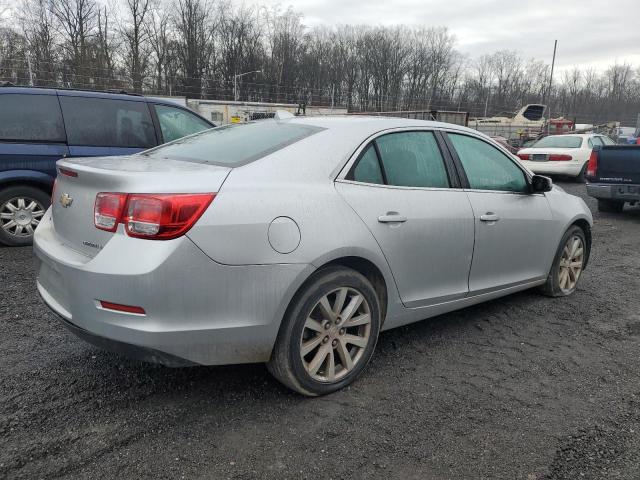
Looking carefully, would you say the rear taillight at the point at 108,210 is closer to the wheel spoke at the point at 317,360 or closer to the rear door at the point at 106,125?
the wheel spoke at the point at 317,360

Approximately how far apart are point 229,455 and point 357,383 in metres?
0.94

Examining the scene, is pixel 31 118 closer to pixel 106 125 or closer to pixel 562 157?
pixel 106 125

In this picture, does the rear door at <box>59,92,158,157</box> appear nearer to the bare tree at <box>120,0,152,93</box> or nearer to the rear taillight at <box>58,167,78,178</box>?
the rear taillight at <box>58,167,78,178</box>

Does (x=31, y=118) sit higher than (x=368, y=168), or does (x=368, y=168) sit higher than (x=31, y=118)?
(x=31, y=118)

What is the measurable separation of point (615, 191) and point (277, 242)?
9.08m

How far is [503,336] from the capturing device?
3797 mm

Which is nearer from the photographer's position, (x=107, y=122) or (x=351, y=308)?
(x=351, y=308)

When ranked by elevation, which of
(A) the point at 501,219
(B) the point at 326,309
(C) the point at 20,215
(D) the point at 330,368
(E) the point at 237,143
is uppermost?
(E) the point at 237,143

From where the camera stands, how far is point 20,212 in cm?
575

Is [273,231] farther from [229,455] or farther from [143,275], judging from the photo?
[229,455]

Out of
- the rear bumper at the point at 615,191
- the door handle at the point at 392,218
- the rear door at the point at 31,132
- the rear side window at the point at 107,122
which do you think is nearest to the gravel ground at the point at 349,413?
the door handle at the point at 392,218

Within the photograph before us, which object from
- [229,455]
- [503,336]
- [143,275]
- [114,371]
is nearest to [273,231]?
[143,275]

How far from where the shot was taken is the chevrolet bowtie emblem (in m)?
2.67

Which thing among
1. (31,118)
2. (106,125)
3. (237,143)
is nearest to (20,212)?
(31,118)
